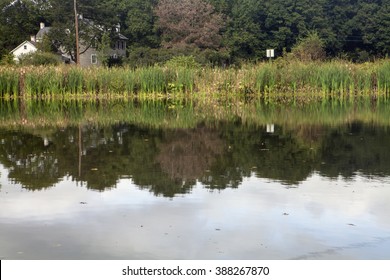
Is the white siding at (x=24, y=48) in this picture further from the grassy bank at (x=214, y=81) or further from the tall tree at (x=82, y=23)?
the grassy bank at (x=214, y=81)

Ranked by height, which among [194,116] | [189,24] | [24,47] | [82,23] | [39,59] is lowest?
[194,116]

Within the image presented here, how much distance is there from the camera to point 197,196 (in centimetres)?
844

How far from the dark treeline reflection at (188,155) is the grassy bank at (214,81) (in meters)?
15.5

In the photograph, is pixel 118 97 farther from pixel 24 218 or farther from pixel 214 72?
pixel 24 218

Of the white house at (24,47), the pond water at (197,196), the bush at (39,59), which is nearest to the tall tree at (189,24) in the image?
the white house at (24,47)

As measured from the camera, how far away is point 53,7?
75.1 metres

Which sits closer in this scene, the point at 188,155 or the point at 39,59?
the point at 188,155

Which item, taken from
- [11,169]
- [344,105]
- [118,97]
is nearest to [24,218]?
[11,169]

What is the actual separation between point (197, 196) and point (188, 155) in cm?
354

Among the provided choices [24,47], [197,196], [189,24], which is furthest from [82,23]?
[197,196]

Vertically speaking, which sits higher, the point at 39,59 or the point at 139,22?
the point at 139,22

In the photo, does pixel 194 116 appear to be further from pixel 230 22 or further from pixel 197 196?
pixel 230 22

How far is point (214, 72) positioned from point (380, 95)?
26.1 feet

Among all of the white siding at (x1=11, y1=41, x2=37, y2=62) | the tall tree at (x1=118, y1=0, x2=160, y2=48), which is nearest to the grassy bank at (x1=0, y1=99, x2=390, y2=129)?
the white siding at (x1=11, y1=41, x2=37, y2=62)
